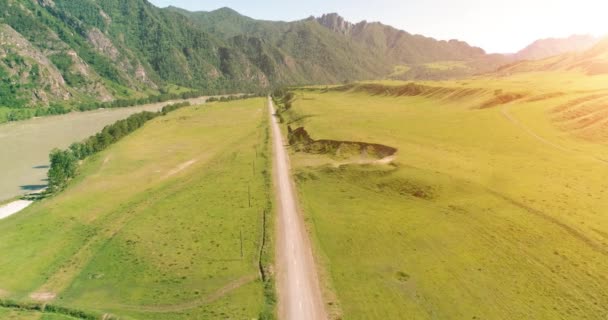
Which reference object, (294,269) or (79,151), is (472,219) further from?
(79,151)

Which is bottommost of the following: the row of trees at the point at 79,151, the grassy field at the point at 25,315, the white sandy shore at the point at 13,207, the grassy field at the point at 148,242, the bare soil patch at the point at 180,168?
the white sandy shore at the point at 13,207

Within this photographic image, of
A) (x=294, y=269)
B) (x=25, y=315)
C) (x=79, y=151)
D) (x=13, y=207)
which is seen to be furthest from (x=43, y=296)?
(x=79, y=151)

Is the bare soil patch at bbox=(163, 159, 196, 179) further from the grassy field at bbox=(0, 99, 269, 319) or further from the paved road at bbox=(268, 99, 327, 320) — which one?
the paved road at bbox=(268, 99, 327, 320)

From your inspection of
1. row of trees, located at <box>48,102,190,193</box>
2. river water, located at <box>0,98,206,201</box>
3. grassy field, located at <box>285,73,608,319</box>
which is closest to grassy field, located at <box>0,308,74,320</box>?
grassy field, located at <box>285,73,608,319</box>

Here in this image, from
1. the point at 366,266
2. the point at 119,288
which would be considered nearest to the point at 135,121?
the point at 119,288

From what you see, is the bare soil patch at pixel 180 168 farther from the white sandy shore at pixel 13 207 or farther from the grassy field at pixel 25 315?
the grassy field at pixel 25 315

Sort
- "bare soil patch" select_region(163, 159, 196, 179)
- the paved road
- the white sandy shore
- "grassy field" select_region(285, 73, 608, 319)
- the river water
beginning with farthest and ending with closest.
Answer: the river water, "bare soil patch" select_region(163, 159, 196, 179), the white sandy shore, "grassy field" select_region(285, 73, 608, 319), the paved road

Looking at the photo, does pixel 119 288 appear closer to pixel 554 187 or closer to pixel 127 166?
pixel 127 166

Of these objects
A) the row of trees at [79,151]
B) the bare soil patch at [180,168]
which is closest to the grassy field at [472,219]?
the bare soil patch at [180,168]
